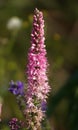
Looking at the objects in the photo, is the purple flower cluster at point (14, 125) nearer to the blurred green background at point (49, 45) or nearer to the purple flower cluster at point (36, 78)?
the purple flower cluster at point (36, 78)

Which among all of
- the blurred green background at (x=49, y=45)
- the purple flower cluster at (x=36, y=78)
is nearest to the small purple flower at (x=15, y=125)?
the purple flower cluster at (x=36, y=78)

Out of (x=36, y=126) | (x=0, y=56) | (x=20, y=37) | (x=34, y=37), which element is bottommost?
(x=36, y=126)

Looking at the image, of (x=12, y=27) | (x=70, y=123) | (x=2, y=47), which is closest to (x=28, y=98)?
(x=70, y=123)

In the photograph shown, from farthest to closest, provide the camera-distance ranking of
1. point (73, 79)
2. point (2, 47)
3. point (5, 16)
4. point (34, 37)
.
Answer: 1. point (5, 16)
2. point (2, 47)
3. point (73, 79)
4. point (34, 37)

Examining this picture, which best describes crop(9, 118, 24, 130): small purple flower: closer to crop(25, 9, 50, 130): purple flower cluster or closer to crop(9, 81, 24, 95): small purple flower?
crop(25, 9, 50, 130): purple flower cluster

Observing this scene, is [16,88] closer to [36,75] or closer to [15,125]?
[15,125]

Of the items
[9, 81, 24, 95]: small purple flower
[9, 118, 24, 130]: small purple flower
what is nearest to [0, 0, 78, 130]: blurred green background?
[9, 81, 24, 95]: small purple flower

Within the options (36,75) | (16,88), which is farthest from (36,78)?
(16,88)

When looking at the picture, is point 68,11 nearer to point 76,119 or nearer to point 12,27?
point 12,27
